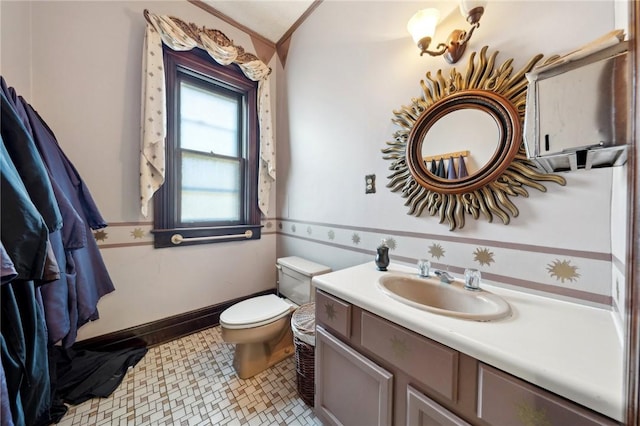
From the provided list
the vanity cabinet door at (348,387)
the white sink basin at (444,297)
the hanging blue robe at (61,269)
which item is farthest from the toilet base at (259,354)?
the white sink basin at (444,297)

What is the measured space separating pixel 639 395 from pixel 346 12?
2.20 m

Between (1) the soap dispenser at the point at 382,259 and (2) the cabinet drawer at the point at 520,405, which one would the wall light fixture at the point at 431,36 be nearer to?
(1) the soap dispenser at the point at 382,259

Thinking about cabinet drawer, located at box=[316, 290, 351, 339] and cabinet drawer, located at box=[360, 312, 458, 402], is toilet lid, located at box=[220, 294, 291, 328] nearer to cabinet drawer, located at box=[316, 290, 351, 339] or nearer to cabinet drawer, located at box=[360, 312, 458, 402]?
cabinet drawer, located at box=[316, 290, 351, 339]

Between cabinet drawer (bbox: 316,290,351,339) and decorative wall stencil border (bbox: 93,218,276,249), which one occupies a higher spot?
decorative wall stencil border (bbox: 93,218,276,249)

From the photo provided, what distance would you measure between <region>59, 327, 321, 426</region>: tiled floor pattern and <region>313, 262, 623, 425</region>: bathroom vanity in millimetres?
380

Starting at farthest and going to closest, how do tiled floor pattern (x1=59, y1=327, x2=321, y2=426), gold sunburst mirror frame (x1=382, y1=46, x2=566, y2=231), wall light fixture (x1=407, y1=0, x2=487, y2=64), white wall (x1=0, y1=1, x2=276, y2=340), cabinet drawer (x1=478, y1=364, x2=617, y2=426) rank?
white wall (x1=0, y1=1, x2=276, y2=340) → tiled floor pattern (x1=59, y1=327, x2=321, y2=426) → wall light fixture (x1=407, y1=0, x2=487, y2=64) → gold sunburst mirror frame (x1=382, y1=46, x2=566, y2=231) → cabinet drawer (x1=478, y1=364, x2=617, y2=426)

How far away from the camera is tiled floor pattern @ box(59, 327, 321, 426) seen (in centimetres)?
116

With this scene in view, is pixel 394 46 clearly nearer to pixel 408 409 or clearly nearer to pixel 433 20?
pixel 433 20

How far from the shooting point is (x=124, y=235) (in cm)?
164

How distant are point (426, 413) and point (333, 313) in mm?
442

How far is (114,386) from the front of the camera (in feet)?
4.34

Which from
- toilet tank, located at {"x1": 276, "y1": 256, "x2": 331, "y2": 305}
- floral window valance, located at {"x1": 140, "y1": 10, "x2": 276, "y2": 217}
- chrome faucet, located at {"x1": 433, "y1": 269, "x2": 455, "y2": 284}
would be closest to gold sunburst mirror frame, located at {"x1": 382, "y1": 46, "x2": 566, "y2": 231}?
chrome faucet, located at {"x1": 433, "y1": 269, "x2": 455, "y2": 284}

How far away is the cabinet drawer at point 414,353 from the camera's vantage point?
64cm

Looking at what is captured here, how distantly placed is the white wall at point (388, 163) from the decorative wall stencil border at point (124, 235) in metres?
1.16
